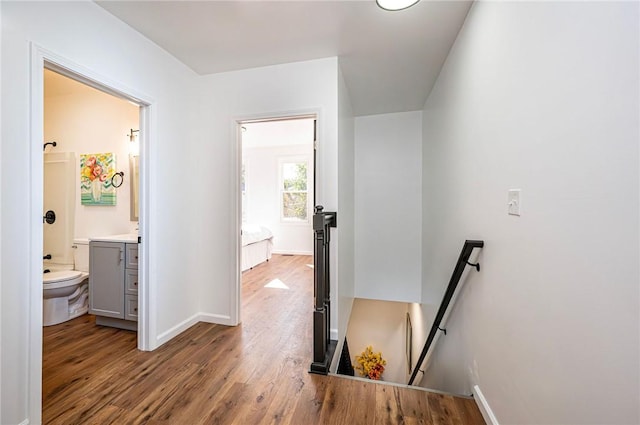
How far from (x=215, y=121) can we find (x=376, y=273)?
311 cm

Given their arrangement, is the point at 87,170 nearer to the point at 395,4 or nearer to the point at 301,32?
the point at 301,32

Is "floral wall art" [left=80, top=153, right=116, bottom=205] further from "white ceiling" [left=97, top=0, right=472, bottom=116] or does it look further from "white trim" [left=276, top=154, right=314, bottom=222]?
"white trim" [left=276, top=154, right=314, bottom=222]

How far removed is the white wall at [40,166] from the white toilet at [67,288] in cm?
127

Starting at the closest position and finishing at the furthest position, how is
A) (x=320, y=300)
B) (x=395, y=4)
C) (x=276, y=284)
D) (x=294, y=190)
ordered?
(x=395, y=4) → (x=320, y=300) → (x=276, y=284) → (x=294, y=190)

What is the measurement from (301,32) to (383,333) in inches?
183

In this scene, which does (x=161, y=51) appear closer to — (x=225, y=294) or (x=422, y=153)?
(x=225, y=294)

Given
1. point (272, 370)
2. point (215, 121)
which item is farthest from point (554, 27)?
point (215, 121)

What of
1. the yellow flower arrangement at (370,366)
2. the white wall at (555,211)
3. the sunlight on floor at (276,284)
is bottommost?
the yellow flower arrangement at (370,366)

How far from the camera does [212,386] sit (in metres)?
1.86

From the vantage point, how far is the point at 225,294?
281cm

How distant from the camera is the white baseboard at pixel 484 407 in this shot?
1.49 meters

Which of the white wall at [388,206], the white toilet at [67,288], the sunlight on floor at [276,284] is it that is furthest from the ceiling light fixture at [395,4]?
the white toilet at [67,288]

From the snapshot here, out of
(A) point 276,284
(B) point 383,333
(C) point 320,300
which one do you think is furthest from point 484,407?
(B) point 383,333

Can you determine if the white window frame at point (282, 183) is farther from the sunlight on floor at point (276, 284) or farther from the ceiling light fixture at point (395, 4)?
the ceiling light fixture at point (395, 4)
